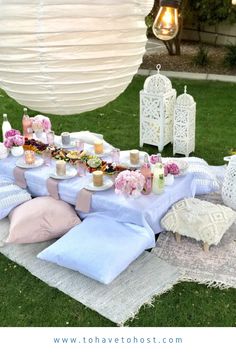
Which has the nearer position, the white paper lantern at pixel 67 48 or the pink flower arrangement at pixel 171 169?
the white paper lantern at pixel 67 48

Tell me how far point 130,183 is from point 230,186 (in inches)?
43.0

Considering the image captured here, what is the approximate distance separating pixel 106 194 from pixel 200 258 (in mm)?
947

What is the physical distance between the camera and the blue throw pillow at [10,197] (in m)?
4.17

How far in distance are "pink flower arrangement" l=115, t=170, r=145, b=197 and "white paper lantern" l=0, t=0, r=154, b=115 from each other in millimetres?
2444

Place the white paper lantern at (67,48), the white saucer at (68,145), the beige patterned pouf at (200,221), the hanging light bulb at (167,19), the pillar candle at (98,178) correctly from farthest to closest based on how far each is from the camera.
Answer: the white saucer at (68,145)
the pillar candle at (98,178)
the beige patterned pouf at (200,221)
the hanging light bulb at (167,19)
the white paper lantern at (67,48)

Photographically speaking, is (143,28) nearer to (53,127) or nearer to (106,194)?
(106,194)

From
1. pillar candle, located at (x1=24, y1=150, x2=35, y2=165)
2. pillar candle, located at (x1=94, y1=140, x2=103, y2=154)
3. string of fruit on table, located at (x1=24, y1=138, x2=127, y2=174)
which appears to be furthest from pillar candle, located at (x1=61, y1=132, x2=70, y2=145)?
pillar candle, located at (x1=24, y1=150, x2=35, y2=165)

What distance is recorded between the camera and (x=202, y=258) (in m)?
3.70

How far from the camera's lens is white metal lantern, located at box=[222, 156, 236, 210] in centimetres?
426

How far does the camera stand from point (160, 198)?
3898 millimetres

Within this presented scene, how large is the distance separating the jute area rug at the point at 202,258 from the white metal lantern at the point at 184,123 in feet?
5.84

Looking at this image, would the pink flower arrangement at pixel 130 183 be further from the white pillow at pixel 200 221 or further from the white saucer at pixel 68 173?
the white saucer at pixel 68 173

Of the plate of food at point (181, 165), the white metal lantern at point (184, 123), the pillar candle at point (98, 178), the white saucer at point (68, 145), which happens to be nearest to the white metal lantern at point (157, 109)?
the white metal lantern at point (184, 123)

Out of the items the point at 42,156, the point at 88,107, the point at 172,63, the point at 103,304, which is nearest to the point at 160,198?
the point at 103,304
